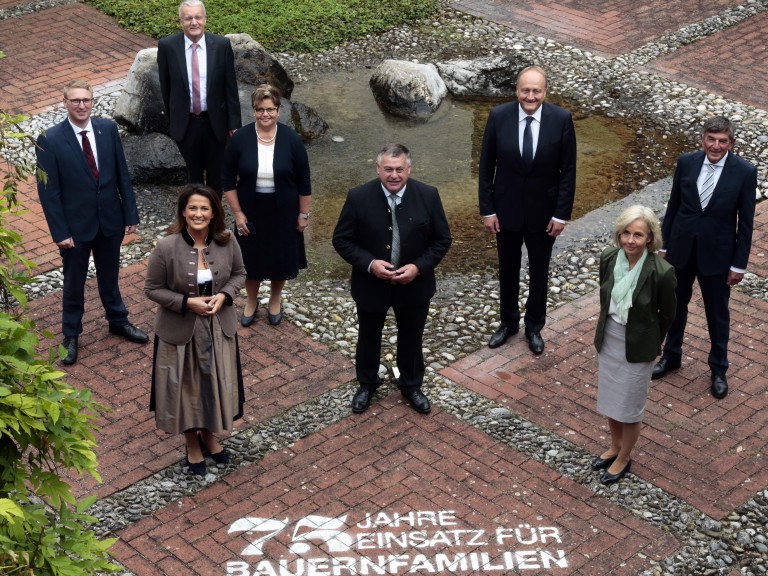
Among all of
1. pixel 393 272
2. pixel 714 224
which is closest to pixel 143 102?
pixel 393 272

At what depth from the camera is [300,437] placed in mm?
7414

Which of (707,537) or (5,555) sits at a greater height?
(5,555)

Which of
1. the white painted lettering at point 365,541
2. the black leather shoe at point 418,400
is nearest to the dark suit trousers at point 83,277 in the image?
the black leather shoe at point 418,400

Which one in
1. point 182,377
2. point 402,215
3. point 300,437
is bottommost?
point 300,437

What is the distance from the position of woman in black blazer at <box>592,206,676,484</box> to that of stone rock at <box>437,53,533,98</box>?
6.61 m

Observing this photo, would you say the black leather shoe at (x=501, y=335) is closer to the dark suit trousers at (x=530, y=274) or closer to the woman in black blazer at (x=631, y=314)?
the dark suit trousers at (x=530, y=274)

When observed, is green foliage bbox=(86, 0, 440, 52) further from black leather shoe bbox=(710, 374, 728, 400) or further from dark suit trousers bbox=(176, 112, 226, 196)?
black leather shoe bbox=(710, 374, 728, 400)

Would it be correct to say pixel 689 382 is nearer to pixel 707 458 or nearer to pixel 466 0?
pixel 707 458

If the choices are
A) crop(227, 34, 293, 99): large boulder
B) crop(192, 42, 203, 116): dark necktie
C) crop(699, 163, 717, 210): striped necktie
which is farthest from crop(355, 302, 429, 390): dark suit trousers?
crop(227, 34, 293, 99): large boulder

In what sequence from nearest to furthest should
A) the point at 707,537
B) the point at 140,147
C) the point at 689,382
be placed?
the point at 707,537 → the point at 689,382 → the point at 140,147

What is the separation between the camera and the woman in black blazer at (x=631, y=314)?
6508 millimetres

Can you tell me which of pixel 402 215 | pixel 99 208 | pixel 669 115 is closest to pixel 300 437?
pixel 402 215

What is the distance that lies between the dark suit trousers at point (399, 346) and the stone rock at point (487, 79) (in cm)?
609

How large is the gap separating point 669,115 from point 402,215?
19.9ft
